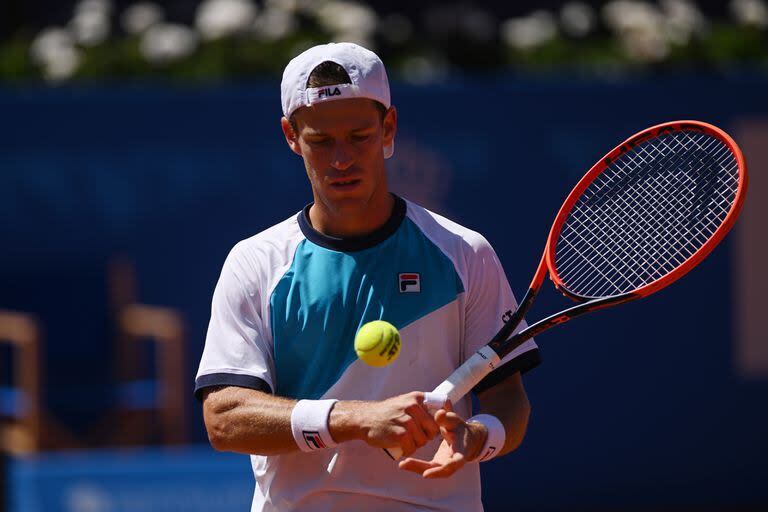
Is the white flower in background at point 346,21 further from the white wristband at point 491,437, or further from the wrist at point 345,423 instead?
the wrist at point 345,423

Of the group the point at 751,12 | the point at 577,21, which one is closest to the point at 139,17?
the point at 577,21

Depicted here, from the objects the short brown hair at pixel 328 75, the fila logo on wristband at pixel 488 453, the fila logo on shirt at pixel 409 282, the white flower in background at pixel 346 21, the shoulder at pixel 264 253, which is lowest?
the fila logo on wristband at pixel 488 453

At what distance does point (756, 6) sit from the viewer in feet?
32.3

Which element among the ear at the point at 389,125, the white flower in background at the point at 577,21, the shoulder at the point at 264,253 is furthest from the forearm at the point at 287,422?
the white flower in background at the point at 577,21

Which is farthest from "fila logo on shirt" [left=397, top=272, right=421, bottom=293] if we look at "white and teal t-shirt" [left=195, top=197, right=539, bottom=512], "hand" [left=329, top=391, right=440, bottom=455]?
"hand" [left=329, top=391, right=440, bottom=455]

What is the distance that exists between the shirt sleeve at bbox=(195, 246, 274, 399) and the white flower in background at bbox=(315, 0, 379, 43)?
571 centimetres

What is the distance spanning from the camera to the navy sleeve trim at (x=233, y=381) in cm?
348

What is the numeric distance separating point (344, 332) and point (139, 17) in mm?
6620

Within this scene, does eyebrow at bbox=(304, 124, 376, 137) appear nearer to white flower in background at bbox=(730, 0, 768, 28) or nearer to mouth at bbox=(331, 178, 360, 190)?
mouth at bbox=(331, 178, 360, 190)

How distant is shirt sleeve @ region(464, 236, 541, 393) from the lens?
362 centimetres

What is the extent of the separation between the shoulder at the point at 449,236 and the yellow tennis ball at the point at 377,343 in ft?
1.18

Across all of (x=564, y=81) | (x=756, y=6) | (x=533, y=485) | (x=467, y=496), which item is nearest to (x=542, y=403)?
(x=533, y=485)

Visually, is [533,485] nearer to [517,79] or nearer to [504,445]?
[517,79]

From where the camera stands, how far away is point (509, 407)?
11.9 ft
